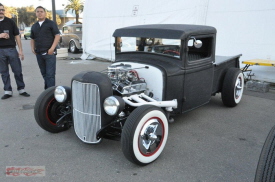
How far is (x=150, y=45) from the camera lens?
384cm

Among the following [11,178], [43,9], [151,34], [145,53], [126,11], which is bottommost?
[11,178]

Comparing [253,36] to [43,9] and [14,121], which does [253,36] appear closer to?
[43,9]

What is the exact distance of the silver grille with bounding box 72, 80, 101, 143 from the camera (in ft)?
9.59

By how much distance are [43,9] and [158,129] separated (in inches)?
137

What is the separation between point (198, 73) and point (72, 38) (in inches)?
480

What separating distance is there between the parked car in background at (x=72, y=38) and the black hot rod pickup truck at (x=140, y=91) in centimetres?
1067

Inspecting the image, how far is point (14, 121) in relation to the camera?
4168 millimetres

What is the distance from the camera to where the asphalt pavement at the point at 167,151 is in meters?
2.69

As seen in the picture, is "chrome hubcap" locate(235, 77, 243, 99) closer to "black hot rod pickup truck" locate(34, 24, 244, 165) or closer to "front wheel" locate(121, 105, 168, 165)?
"black hot rod pickup truck" locate(34, 24, 244, 165)

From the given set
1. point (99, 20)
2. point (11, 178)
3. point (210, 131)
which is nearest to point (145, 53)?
point (210, 131)

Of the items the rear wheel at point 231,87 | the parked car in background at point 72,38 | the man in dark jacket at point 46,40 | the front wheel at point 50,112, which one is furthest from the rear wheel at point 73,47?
the front wheel at point 50,112

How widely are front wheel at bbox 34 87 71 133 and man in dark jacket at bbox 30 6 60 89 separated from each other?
60.9 inches

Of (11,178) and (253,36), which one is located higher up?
(253,36)

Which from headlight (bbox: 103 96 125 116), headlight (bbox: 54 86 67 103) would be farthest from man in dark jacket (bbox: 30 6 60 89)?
headlight (bbox: 103 96 125 116)
